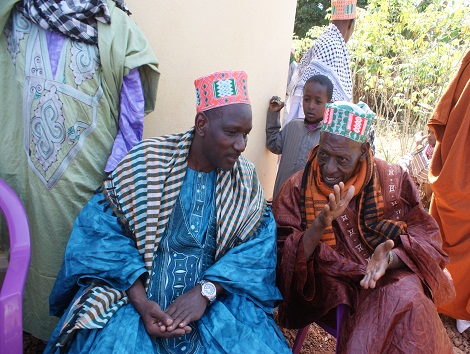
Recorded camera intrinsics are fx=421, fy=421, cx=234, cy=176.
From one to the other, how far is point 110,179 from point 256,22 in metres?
2.28

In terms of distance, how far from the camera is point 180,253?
2139mm

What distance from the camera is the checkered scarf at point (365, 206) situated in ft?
7.95

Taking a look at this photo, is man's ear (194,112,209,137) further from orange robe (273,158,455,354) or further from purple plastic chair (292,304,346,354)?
purple plastic chair (292,304,346,354)

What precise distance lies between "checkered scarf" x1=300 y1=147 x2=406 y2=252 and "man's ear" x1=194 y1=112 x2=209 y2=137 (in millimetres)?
732

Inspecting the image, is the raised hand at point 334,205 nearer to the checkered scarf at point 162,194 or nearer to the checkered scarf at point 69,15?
the checkered scarf at point 162,194

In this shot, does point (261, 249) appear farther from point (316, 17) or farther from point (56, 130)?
point (316, 17)

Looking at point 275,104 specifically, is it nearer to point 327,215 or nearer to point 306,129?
point 306,129

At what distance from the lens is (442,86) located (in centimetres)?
741

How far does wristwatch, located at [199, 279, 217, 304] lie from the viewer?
2.01 m

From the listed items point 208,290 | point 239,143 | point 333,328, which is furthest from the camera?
point 333,328

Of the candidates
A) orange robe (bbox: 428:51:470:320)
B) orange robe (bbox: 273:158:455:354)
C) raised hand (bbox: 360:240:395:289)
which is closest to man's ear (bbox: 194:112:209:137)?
orange robe (bbox: 273:158:455:354)

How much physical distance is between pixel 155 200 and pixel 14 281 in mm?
687

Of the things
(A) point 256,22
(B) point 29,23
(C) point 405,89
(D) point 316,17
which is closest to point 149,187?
(B) point 29,23

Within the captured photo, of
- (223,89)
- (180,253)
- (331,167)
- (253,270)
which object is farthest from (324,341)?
(223,89)
